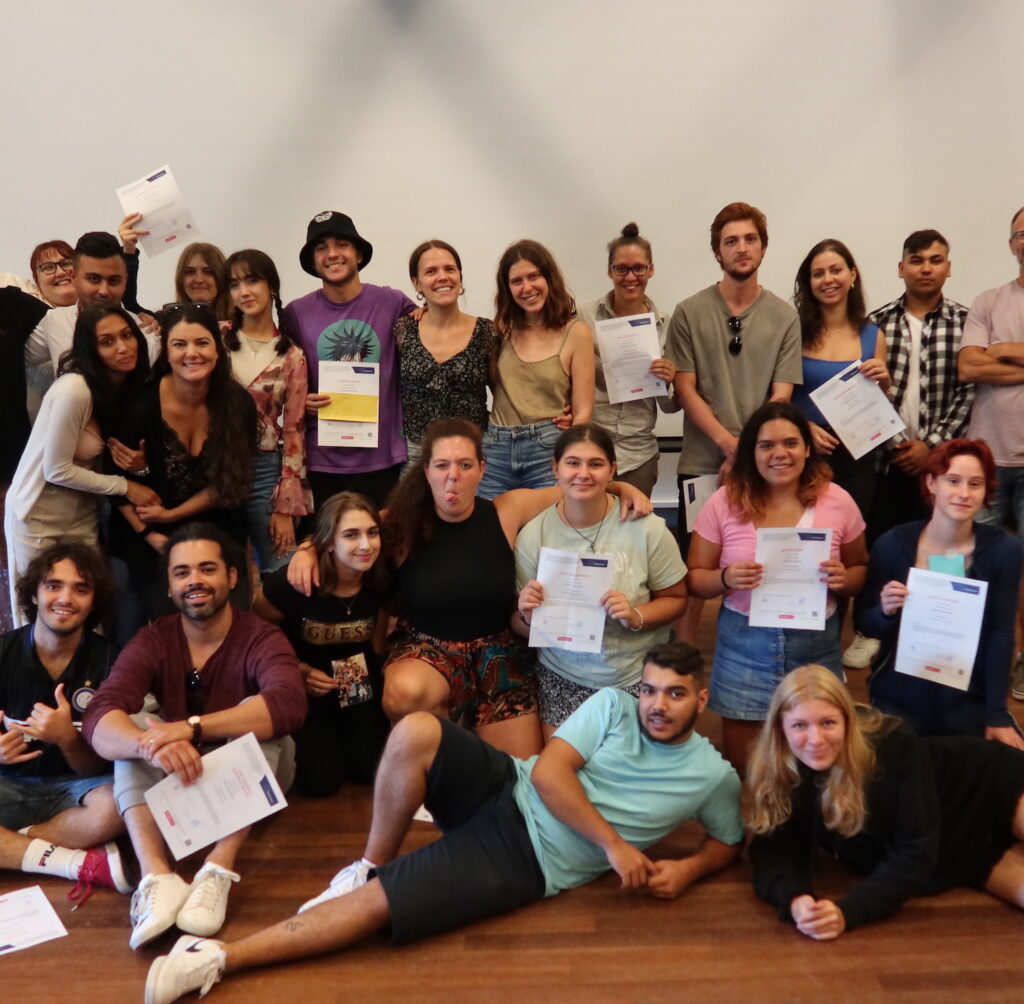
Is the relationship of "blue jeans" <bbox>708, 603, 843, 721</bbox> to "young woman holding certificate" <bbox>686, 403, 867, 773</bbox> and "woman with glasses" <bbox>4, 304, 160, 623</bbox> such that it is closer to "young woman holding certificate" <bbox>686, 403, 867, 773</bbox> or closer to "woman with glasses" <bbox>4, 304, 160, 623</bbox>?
"young woman holding certificate" <bbox>686, 403, 867, 773</bbox>

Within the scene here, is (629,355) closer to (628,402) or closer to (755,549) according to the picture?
(628,402)

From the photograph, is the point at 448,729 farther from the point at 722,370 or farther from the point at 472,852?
the point at 722,370

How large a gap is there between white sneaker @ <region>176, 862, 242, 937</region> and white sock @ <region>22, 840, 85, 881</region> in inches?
14.9

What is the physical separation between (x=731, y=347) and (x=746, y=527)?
0.85m

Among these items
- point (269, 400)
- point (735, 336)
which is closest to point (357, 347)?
point (269, 400)

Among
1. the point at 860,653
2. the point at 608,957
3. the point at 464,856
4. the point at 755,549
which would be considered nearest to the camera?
the point at 608,957

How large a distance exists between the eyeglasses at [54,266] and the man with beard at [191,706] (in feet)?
6.35

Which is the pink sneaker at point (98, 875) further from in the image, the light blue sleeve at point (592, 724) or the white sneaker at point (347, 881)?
the light blue sleeve at point (592, 724)

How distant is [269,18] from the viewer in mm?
4996

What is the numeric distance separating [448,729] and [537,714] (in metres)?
0.69

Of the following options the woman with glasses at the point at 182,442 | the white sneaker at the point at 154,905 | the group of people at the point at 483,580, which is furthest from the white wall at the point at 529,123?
the white sneaker at the point at 154,905

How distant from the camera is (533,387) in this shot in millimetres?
3422

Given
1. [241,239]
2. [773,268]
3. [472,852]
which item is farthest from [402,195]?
[472,852]

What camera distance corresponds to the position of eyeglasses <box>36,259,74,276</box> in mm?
4141
